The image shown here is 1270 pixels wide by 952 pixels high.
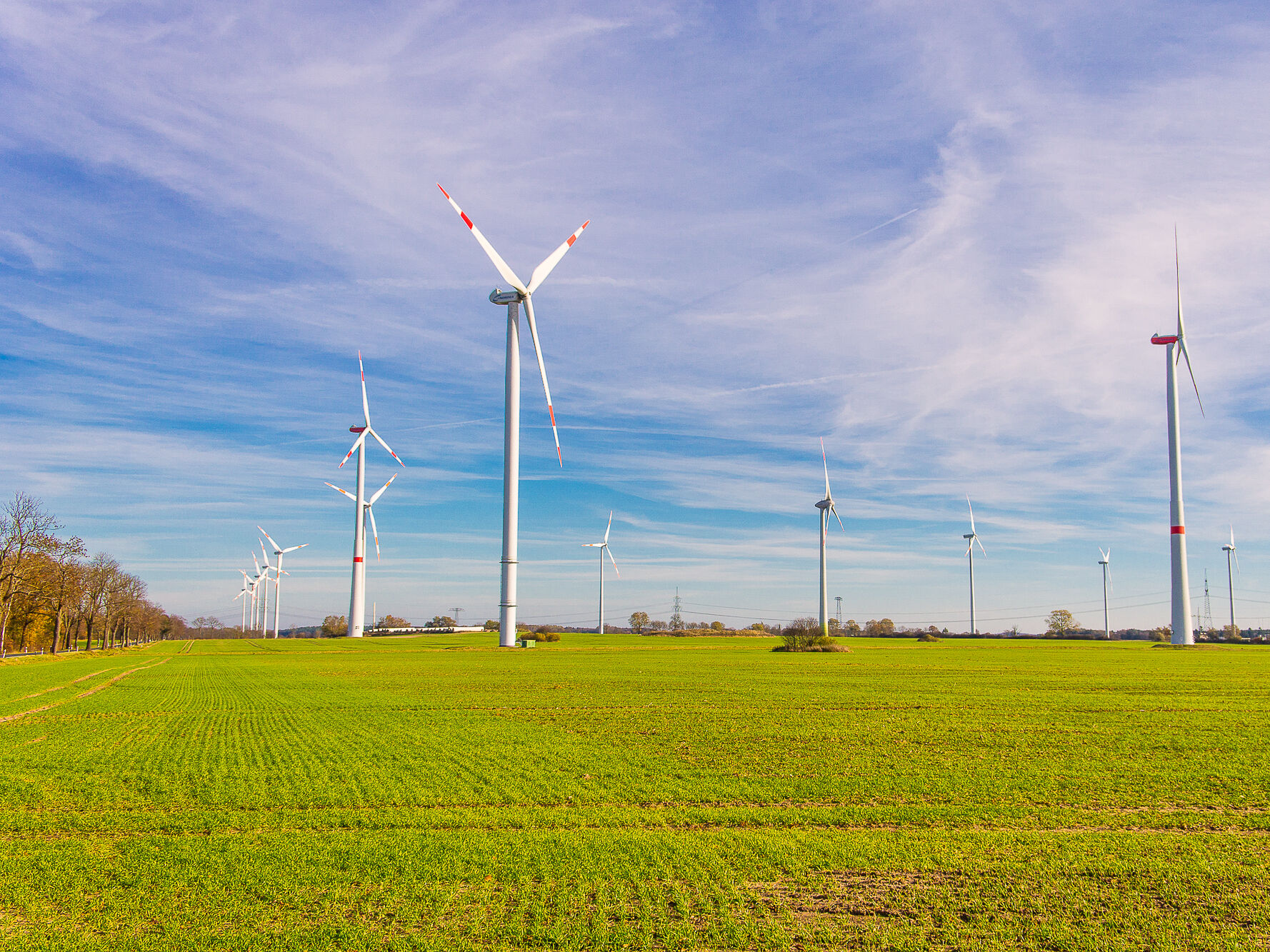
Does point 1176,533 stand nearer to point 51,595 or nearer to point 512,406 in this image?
point 512,406

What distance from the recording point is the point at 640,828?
37.8 ft

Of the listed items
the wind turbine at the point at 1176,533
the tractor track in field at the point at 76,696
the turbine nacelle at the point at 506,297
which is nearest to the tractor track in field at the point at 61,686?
the tractor track in field at the point at 76,696

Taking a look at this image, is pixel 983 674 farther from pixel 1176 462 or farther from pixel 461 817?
pixel 1176 462

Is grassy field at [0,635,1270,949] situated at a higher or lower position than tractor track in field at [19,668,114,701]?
higher

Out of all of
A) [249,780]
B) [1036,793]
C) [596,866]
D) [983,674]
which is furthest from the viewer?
[983,674]

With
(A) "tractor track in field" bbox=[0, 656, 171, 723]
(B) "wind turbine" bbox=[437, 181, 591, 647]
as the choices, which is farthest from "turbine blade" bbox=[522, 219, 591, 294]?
(A) "tractor track in field" bbox=[0, 656, 171, 723]

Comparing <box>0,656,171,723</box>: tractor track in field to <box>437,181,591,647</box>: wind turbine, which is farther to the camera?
<box>437,181,591,647</box>: wind turbine

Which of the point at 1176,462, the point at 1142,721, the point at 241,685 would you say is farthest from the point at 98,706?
the point at 1176,462

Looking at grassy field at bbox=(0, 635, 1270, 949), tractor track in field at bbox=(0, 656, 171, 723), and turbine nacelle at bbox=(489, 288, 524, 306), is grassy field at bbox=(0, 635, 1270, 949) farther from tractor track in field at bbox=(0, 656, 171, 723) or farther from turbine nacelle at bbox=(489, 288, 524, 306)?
turbine nacelle at bbox=(489, 288, 524, 306)

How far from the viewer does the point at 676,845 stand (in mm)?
10711

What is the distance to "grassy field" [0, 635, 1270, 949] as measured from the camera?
8.24 m

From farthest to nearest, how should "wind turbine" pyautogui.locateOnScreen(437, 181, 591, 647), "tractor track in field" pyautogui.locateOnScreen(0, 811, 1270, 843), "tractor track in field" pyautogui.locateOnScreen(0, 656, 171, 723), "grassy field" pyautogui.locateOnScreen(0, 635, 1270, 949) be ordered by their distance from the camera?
"wind turbine" pyautogui.locateOnScreen(437, 181, 591, 647) → "tractor track in field" pyautogui.locateOnScreen(0, 656, 171, 723) → "tractor track in field" pyautogui.locateOnScreen(0, 811, 1270, 843) → "grassy field" pyautogui.locateOnScreen(0, 635, 1270, 949)

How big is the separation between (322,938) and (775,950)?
4.45 meters

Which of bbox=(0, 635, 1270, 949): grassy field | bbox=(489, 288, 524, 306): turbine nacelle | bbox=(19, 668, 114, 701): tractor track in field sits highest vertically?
bbox=(489, 288, 524, 306): turbine nacelle
